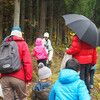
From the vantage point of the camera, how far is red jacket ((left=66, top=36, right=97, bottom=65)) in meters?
4.33

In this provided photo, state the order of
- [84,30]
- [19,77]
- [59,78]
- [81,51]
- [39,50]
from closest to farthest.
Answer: [59,78]
[19,77]
[84,30]
[81,51]
[39,50]

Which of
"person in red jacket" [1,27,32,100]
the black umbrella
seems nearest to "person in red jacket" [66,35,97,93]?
the black umbrella

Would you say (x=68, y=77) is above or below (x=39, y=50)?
above

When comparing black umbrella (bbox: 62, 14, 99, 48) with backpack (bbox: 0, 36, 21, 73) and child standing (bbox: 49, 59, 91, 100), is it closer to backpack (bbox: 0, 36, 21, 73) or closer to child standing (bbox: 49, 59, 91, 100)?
backpack (bbox: 0, 36, 21, 73)

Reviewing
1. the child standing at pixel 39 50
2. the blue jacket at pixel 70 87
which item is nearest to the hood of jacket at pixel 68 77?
the blue jacket at pixel 70 87

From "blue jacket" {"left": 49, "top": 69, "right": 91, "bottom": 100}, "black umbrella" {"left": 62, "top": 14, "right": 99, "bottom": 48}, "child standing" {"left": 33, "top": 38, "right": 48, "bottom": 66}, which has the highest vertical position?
"black umbrella" {"left": 62, "top": 14, "right": 99, "bottom": 48}

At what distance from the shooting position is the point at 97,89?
6.29m

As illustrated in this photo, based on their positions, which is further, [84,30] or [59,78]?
[84,30]

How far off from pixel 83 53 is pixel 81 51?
8 cm

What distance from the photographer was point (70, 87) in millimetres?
2469

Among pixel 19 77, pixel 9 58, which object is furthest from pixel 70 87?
pixel 9 58

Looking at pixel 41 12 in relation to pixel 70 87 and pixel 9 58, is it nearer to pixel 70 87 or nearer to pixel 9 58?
pixel 9 58

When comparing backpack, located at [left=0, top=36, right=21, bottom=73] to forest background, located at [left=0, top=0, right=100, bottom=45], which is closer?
backpack, located at [left=0, top=36, right=21, bottom=73]

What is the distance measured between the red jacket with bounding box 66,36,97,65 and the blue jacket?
189cm
